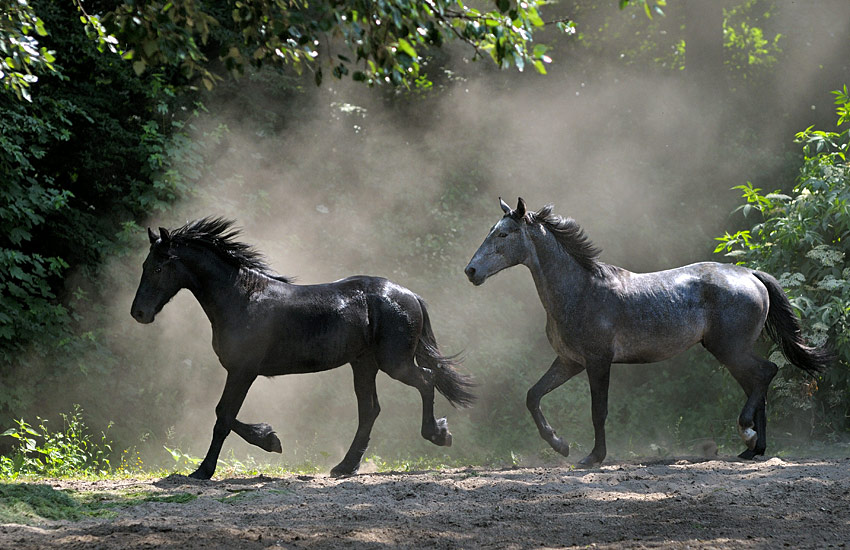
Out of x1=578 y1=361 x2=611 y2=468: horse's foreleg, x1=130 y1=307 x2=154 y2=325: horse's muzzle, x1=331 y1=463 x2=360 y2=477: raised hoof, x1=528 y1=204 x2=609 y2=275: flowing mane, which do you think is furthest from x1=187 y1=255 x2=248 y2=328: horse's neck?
x1=578 y1=361 x2=611 y2=468: horse's foreleg

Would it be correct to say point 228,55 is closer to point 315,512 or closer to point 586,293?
point 315,512

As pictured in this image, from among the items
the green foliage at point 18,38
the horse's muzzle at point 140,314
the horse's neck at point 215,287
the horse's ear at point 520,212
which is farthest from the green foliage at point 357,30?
the horse's ear at point 520,212

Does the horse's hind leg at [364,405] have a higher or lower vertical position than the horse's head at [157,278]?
lower

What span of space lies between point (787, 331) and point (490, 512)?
450 cm

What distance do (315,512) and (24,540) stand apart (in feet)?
5.59

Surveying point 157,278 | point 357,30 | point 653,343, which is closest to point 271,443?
point 157,278

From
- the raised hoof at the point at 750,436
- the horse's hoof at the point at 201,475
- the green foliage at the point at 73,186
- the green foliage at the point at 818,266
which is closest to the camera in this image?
the horse's hoof at the point at 201,475

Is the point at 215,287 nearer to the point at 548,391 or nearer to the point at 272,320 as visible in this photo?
the point at 272,320

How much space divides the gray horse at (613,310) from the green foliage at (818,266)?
134cm

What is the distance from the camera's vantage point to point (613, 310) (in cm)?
820

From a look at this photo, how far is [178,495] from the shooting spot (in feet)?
20.6

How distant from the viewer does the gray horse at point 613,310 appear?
8.13 metres

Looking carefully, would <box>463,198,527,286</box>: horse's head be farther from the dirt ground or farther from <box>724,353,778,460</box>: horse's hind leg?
<box>724,353,778,460</box>: horse's hind leg

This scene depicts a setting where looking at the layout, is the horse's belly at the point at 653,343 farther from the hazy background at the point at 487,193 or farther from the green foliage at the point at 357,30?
the green foliage at the point at 357,30
